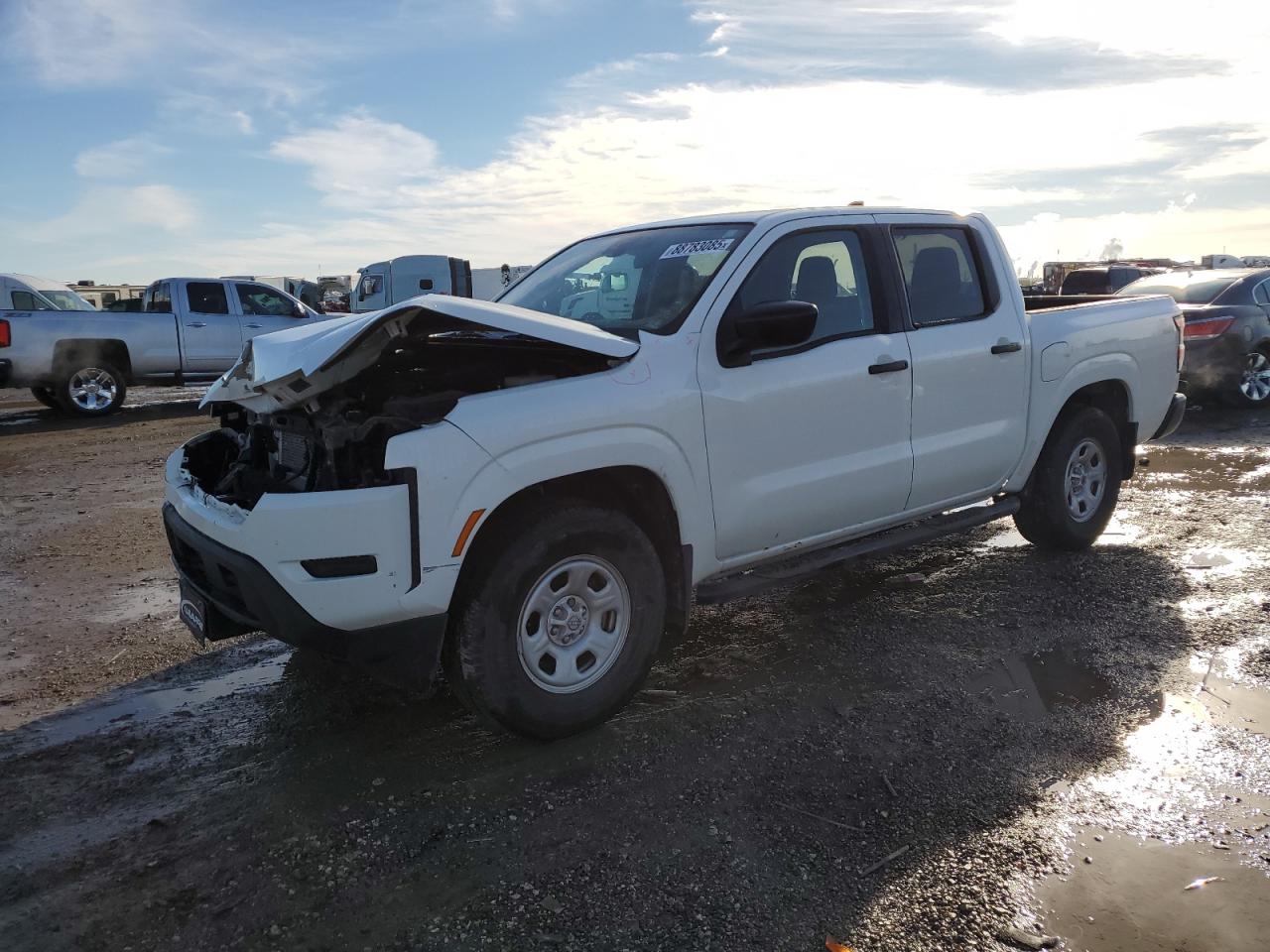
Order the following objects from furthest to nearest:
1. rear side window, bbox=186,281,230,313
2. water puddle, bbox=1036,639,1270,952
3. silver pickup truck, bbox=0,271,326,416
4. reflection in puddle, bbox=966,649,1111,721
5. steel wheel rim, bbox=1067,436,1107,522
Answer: rear side window, bbox=186,281,230,313, silver pickup truck, bbox=0,271,326,416, steel wheel rim, bbox=1067,436,1107,522, reflection in puddle, bbox=966,649,1111,721, water puddle, bbox=1036,639,1270,952

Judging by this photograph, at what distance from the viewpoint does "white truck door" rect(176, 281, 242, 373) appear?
14.2 metres

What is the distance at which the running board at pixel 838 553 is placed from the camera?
13.2ft

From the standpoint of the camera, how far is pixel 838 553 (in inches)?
176

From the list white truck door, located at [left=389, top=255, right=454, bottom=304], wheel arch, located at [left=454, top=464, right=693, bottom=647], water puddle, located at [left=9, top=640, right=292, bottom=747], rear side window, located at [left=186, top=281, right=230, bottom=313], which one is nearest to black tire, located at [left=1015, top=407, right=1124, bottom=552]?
wheel arch, located at [left=454, top=464, right=693, bottom=647]

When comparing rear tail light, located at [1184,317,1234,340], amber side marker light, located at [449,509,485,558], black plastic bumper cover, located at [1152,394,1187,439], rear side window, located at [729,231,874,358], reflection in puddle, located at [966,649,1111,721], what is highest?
rear side window, located at [729,231,874,358]

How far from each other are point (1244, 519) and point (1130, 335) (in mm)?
1803

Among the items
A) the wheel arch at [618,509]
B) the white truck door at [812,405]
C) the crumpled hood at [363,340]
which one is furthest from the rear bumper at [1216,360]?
the crumpled hood at [363,340]

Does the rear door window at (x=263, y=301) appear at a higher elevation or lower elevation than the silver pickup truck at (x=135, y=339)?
higher

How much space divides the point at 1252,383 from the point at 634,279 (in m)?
9.92

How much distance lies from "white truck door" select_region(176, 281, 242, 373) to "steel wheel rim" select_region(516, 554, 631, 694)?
12083 millimetres

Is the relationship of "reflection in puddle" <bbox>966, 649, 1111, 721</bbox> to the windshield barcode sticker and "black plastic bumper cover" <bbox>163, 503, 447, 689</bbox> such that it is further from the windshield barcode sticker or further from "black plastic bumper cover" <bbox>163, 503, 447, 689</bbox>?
"black plastic bumper cover" <bbox>163, 503, 447, 689</bbox>

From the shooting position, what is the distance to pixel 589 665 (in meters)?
3.66

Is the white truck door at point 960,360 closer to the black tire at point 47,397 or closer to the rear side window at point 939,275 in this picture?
the rear side window at point 939,275

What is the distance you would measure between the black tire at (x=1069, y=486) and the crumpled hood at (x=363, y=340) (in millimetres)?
3046
